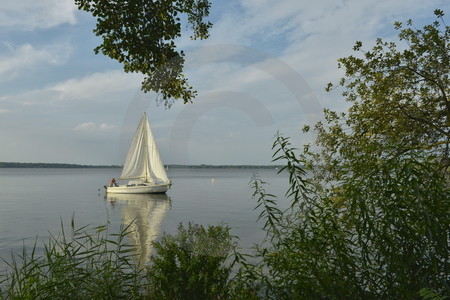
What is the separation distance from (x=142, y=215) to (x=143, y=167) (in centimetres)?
1908

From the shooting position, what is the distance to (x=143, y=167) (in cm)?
6100

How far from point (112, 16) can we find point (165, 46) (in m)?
1.51

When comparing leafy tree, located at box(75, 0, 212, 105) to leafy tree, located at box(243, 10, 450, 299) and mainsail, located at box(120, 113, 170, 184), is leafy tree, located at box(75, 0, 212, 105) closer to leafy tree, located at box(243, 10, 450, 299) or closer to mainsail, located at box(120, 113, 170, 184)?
leafy tree, located at box(243, 10, 450, 299)

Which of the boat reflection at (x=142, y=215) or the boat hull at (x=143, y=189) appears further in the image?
the boat hull at (x=143, y=189)

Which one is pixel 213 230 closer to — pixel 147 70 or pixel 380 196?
pixel 380 196

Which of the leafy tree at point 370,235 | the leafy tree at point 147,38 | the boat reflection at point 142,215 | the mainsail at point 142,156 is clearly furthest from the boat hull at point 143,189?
the leafy tree at point 370,235

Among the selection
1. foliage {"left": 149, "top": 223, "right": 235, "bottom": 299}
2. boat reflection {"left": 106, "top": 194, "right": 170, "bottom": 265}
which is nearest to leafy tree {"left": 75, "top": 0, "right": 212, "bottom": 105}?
foliage {"left": 149, "top": 223, "right": 235, "bottom": 299}

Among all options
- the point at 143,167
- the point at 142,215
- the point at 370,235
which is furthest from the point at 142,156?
the point at 370,235

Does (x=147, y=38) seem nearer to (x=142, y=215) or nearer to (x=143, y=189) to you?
(x=142, y=215)

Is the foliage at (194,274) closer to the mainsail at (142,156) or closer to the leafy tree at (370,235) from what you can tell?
the leafy tree at (370,235)

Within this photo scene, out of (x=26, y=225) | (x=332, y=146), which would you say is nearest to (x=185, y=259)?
(x=332, y=146)

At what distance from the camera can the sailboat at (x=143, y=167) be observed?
58.7m

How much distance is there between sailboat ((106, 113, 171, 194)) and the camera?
58688 mm

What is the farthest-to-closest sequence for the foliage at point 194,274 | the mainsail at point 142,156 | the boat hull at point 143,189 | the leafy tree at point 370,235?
the boat hull at point 143,189 < the mainsail at point 142,156 < the foliage at point 194,274 < the leafy tree at point 370,235
